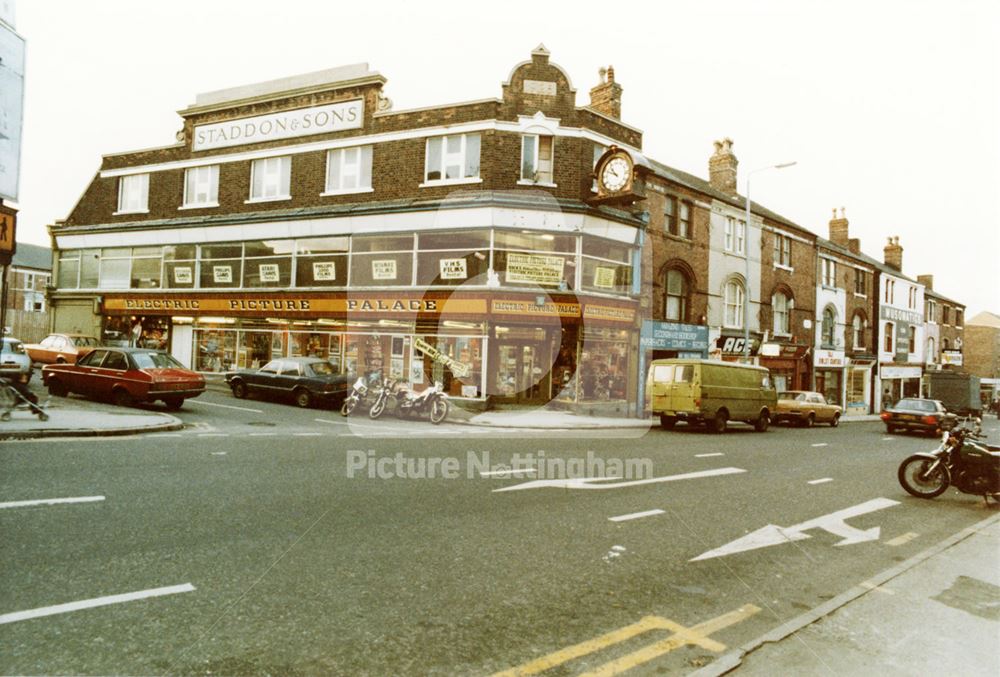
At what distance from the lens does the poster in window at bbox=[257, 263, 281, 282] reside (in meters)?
26.7

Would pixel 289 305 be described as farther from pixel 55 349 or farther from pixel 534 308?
pixel 534 308

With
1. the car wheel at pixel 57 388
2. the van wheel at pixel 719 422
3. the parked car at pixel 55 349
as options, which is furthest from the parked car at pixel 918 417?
the parked car at pixel 55 349

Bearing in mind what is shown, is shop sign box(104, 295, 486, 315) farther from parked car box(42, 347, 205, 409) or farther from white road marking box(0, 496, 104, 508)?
white road marking box(0, 496, 104, 508)

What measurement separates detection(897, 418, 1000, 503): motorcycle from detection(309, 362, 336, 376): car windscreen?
15864 mm

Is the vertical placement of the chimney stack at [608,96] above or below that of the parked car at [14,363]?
above

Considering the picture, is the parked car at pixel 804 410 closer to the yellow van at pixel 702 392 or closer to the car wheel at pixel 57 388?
the yellow van at pixel 702 392

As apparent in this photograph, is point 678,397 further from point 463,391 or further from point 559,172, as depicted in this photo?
point 559,172

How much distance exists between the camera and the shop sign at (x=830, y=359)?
3941 centimetres

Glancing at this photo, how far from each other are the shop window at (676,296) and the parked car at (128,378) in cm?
1962

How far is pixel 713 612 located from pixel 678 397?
601 inches

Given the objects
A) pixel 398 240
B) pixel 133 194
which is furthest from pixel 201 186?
pixel 398 240

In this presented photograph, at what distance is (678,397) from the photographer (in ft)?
64.7

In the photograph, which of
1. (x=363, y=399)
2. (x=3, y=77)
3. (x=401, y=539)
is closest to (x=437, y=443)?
(x=363, y=399)

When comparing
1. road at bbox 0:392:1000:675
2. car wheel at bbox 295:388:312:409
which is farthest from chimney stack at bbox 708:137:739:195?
road at bbox 0:392:1000:675
